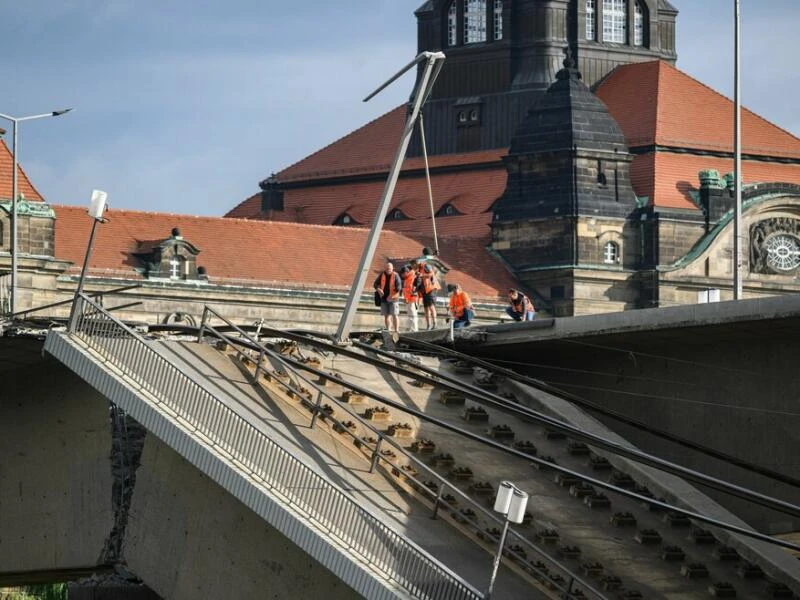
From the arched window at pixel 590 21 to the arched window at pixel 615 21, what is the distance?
0.46 meters

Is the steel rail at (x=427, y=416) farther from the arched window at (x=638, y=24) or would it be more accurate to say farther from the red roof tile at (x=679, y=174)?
the arched window at (x=638, y=24)

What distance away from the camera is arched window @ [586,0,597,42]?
96.9 meters

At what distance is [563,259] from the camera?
293ft

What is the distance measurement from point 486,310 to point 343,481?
57.3m

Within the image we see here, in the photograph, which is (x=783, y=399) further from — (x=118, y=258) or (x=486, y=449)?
(x=118, y=258)

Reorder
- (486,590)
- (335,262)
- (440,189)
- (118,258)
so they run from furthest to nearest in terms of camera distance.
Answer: (440,189), (335,262), (118,258), (486,590)

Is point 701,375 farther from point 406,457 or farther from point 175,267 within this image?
point 175,267

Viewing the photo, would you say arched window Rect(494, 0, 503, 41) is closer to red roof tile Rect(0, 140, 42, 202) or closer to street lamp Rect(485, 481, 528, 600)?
red roof tile Rect(0, 140, 42, 202)

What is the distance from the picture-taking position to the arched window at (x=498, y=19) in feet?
Result: 319

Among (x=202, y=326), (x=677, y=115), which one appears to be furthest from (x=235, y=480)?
(x=677, y=115)

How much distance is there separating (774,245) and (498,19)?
1473 centimetres

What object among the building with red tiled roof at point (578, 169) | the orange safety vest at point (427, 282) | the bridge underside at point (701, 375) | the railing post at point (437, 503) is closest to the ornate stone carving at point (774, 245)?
the building with red tiled roof at point (578, 169)

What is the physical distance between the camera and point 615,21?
98000 millimetres

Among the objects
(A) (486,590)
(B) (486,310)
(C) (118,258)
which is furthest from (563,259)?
(A) (486,590)
